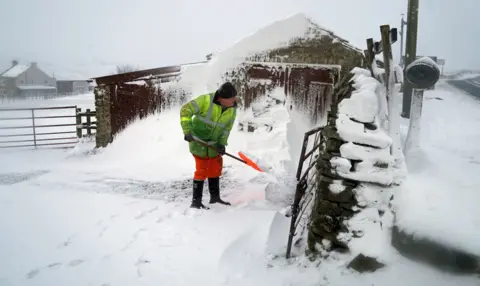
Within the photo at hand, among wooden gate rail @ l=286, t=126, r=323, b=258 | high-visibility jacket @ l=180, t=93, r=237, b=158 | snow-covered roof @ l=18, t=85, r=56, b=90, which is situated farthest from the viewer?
snow-covered roof @ l=18, t=85, r=56, b=90

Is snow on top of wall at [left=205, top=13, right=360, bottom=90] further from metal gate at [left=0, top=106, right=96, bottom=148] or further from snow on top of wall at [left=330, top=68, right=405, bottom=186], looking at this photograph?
snow on top of wall at [left=330, top=68, right=405, bottom=186]

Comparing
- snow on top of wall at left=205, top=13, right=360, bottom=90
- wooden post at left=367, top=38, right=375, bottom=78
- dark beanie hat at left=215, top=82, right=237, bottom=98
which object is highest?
snow on top of wall at left=205, top=13, right=360, bottom=90

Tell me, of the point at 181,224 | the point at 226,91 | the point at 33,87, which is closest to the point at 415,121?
the point at 226,91

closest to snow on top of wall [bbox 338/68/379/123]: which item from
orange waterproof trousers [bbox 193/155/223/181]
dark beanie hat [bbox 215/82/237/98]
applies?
dark beanie hat [bbox 215/82/237/98]

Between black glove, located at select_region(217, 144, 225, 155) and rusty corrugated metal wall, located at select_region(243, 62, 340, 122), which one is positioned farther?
rusty corrugated metal wall, located at select_region(243, 62, 340, 122)

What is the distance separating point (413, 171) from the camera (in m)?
3.13

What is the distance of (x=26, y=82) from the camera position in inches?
2062

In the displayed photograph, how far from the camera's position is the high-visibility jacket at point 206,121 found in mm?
4052

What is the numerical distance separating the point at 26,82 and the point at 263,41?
58.7 m

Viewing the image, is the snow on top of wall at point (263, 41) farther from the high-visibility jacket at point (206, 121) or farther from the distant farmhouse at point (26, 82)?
the distant farmhouse at point (26, 82)

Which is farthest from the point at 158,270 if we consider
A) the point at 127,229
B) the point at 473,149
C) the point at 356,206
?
the point at 473,149

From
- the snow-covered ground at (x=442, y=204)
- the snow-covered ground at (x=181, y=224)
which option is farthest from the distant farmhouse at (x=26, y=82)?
the snow-covered ground at (x=442, y=204)

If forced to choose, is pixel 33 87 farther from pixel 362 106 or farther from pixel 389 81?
pixel 362 106

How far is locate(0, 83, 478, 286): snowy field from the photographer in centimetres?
259
